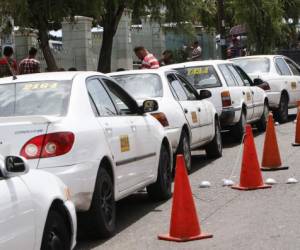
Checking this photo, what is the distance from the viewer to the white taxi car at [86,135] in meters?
6.99

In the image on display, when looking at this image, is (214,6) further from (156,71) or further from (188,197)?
(188,197)

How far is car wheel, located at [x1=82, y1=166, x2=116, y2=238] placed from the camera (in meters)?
7.38

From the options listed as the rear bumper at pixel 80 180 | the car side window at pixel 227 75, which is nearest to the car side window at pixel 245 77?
the car side window at pixel 227 75

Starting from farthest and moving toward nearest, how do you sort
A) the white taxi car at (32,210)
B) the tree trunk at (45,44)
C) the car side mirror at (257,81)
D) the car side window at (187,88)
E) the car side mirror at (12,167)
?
the tree trunk at (45,44) → the car side mirror at (257,81) → the car side window at (187,88) → the car side mirror at (12,167) → the white taxi car at (32,210)

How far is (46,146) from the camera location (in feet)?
22.9

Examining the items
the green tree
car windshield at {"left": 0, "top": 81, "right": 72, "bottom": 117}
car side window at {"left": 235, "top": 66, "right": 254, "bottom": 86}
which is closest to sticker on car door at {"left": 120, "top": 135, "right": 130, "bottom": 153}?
car windshield at {"left": 0, "top": 81, "right": 72, "bottom": 117}

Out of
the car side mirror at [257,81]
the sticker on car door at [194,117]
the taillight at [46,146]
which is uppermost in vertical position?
the taillight at [46,146]

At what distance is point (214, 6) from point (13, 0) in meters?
26.0

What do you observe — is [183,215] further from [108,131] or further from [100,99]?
[100,99]

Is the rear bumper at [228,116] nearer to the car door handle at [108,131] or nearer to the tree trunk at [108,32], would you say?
the tree trunk at [108,32]

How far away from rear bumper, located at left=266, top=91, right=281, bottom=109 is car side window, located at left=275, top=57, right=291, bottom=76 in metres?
0.82

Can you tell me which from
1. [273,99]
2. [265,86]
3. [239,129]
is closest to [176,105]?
[239,129]

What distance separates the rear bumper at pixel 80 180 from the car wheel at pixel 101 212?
145 millimetres

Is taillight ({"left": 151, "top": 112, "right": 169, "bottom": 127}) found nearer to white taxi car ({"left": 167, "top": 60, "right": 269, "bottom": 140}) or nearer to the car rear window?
white taxi car ({"left": 167, "top": 60, "right": 269, "bottom": 140})
